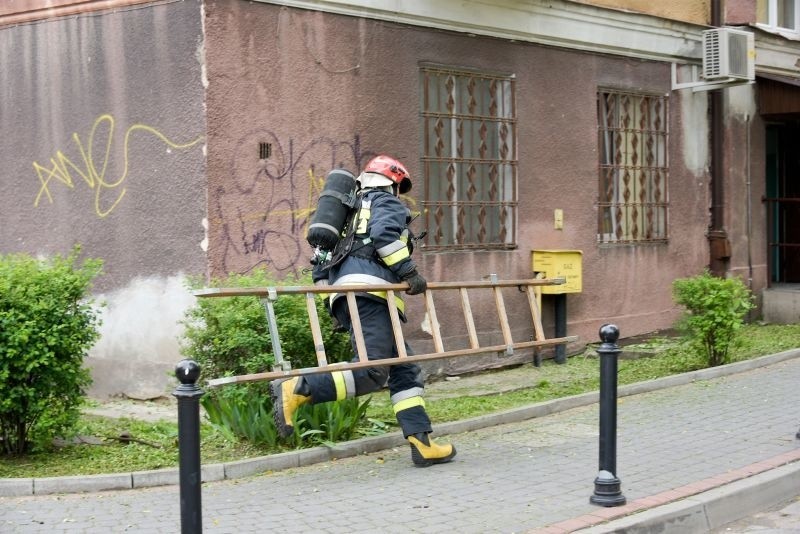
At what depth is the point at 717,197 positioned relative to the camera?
13875mm

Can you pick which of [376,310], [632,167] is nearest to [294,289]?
[376,310]

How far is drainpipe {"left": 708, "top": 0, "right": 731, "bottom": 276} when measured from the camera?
45.3 ft

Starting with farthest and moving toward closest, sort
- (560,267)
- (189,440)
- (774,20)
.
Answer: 1. (774,20)
2. (560,267)
3. (189,440)

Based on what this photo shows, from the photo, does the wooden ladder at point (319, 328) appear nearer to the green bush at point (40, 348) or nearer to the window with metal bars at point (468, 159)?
the green bush at point (40, 348)

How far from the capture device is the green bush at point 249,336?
283 inches

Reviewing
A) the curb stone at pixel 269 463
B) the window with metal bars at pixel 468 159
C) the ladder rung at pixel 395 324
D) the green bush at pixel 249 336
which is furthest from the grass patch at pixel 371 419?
the window with metal bars at pixel 468 159

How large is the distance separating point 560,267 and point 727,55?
383 cm

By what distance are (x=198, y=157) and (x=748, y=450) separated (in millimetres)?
4991

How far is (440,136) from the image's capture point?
10633 mm

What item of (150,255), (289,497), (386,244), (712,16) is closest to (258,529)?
(289,497)

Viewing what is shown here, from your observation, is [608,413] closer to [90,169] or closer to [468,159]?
[468,159]

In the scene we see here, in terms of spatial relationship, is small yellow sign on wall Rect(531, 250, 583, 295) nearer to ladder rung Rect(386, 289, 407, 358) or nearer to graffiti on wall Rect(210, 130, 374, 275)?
graffiti on wall Rect(210, 130, 374, 275)

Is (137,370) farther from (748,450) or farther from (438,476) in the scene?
(748,450)

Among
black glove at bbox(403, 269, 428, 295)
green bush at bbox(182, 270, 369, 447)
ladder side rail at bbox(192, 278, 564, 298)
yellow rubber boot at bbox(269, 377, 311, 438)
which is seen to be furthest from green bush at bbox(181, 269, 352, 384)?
black glove at bbox(403, 269, 428, 295)
